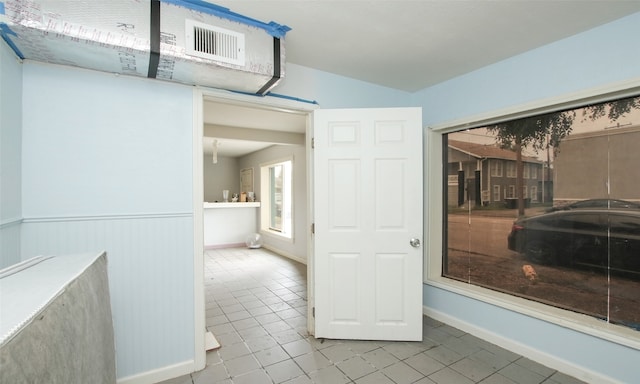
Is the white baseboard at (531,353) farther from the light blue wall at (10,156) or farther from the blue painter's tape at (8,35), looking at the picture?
the blue painter's tape at (8,35)

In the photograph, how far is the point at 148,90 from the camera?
1920 mm

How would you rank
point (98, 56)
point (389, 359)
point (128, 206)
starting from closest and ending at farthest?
point (98, 56) < point (128, 206) < point (389, 359)

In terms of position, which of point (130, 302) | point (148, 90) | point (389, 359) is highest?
point (148, 90)

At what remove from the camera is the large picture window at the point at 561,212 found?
1927mm

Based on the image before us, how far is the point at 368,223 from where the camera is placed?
2510mm

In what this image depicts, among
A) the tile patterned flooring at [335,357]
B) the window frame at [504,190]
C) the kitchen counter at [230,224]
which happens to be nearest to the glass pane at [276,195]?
the kitchen counter at [230,224]

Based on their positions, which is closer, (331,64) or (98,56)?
(98,56)

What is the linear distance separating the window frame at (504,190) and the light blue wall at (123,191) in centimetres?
227

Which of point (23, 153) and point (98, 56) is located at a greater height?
point (98, 56)

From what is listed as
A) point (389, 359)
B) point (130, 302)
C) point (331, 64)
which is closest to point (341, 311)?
point (389, 359)

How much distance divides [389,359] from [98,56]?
2746 mm

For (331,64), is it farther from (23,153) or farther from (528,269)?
(528,269)

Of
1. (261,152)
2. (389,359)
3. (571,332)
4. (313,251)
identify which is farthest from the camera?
(261,152)

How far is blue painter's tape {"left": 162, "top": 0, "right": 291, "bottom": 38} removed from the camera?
64.3 inches
